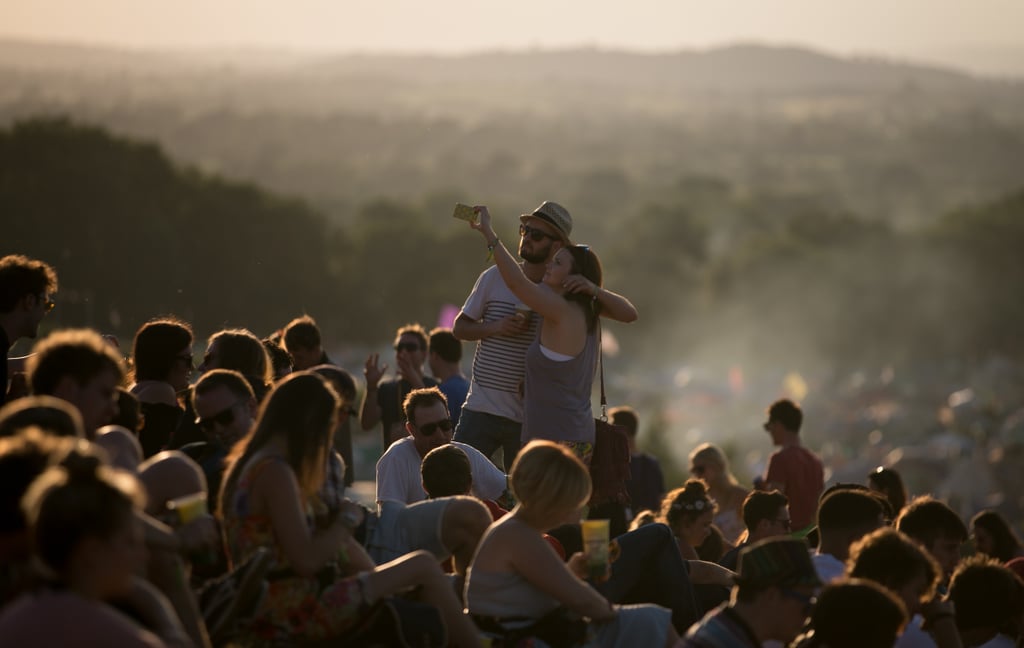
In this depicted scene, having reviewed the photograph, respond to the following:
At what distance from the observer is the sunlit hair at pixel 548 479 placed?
5684 mm

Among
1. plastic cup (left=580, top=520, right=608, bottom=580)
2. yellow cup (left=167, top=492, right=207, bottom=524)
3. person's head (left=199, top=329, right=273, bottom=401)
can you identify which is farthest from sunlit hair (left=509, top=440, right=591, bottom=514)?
person's head (left=199, top=329, right=273, bottom=401)

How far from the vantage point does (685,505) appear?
764 centimetres

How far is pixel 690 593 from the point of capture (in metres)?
7.01

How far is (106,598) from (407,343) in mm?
5431

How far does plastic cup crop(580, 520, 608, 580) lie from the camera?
5938mm

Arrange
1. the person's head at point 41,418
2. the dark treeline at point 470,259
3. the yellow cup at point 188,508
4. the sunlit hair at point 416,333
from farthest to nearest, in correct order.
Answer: the dark treeline at point 470,259 → the sunlit hair at point 416,333 → the yellow cup at point 188,508 → the person's head at point 41,418

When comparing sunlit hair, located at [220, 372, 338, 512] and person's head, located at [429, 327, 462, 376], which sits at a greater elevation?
sunlit hair, located at [220, 372, 338, 512]

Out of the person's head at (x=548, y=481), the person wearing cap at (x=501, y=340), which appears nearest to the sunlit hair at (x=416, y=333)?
the person wearing cap at (x=501, y=340)

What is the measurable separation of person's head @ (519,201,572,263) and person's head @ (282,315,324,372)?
1407 millimetres

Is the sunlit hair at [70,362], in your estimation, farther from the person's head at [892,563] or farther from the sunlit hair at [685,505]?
the sunlit hair at [685,505]

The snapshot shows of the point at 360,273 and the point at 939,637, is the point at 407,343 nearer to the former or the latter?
the point at 939,637

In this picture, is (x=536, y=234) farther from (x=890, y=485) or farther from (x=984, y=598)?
(x=984, y=598)

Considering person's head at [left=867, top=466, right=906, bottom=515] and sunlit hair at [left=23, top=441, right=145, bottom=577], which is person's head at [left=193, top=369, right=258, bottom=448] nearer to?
sunlit hair at [left=23, top=441, right=145, bottom=577]

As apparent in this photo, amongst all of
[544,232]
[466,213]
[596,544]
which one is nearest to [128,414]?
[596,544]
